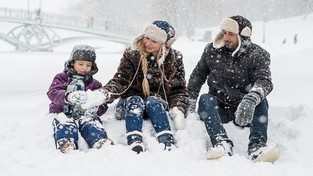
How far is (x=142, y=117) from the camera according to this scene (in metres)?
3.69

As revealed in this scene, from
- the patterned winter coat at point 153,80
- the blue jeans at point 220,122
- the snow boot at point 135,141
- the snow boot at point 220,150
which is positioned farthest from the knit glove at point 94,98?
the snow boot at point 220,150

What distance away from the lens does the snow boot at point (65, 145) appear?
331cm

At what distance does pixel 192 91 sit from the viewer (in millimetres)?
4613

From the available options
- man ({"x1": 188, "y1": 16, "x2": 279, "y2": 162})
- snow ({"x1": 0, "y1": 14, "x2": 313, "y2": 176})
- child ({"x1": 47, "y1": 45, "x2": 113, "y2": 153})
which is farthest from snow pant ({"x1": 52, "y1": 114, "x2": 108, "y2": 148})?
man ({"x1": 188, "y1": 16, "x2": 279, "y2": 162})

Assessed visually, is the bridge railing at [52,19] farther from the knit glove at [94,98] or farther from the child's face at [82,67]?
the knit glove at [94,98]

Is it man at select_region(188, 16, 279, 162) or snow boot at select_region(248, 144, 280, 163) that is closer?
snow boot at select_region(248, 144, 280, 163)

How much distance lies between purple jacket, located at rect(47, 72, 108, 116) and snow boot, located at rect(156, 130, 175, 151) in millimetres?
1022

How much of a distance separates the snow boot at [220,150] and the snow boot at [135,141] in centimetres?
58

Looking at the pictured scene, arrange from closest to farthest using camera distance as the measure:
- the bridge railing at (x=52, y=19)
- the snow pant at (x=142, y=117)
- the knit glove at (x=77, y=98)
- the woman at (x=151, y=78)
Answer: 1. the snow pant at (x=142, y=117)
2. the knit glove at (x=77, y=98)
3. the woman at (x=151, y=78)
4. the bridge railing at (x=52, y=19)

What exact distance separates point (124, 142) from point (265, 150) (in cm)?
139

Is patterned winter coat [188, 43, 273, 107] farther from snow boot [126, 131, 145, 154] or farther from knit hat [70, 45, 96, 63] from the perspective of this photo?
knit hat [70, 45, 96, 63]

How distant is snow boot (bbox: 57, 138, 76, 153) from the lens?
331 centimetres

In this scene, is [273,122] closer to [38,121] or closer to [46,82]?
[38,121]

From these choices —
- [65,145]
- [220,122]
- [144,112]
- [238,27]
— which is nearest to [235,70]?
[238,27]
